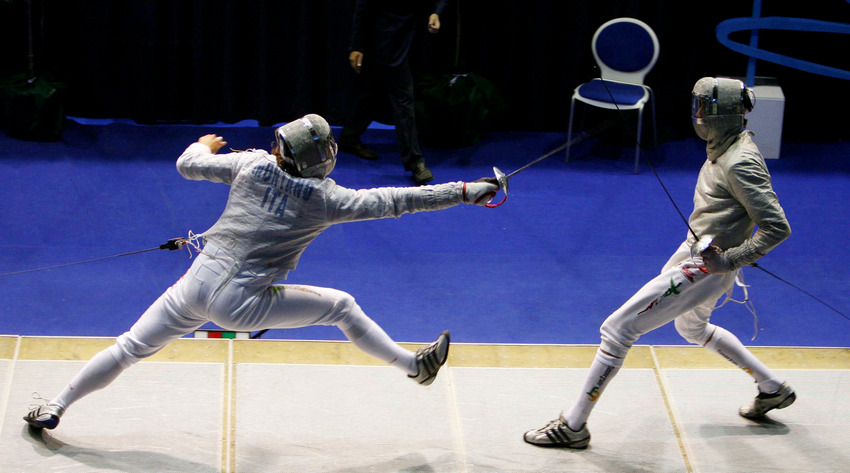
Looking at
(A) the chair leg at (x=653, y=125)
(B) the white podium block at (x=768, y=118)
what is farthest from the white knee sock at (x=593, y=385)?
(B) the white podium block at (x=768, y=118)

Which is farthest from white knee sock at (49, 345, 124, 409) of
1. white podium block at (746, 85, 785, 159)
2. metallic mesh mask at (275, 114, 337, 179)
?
white podium block at (746, 85, 785, 159)

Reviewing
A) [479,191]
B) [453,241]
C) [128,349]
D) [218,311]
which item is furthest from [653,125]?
[128,349]

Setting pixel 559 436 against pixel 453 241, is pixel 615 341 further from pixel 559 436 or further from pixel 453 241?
pixel 453 241

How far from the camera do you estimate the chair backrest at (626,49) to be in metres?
5.45

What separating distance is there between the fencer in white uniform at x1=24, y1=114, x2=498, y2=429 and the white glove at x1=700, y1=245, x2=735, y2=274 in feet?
2.18

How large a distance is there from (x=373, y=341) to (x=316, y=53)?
11.1 feet

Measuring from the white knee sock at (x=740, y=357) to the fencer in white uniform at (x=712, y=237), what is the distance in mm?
145

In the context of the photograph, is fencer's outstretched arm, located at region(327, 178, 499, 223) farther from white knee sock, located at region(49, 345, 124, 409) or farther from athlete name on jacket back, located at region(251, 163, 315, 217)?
white knee sock, located at region(49, 345, 124, 409)

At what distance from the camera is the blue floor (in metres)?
3.99

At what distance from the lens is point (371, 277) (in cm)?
431

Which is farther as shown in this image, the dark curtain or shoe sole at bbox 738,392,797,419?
the dark curtain

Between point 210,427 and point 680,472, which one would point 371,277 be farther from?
point 680,472

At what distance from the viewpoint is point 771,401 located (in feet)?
10.1

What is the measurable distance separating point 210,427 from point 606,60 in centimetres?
360
